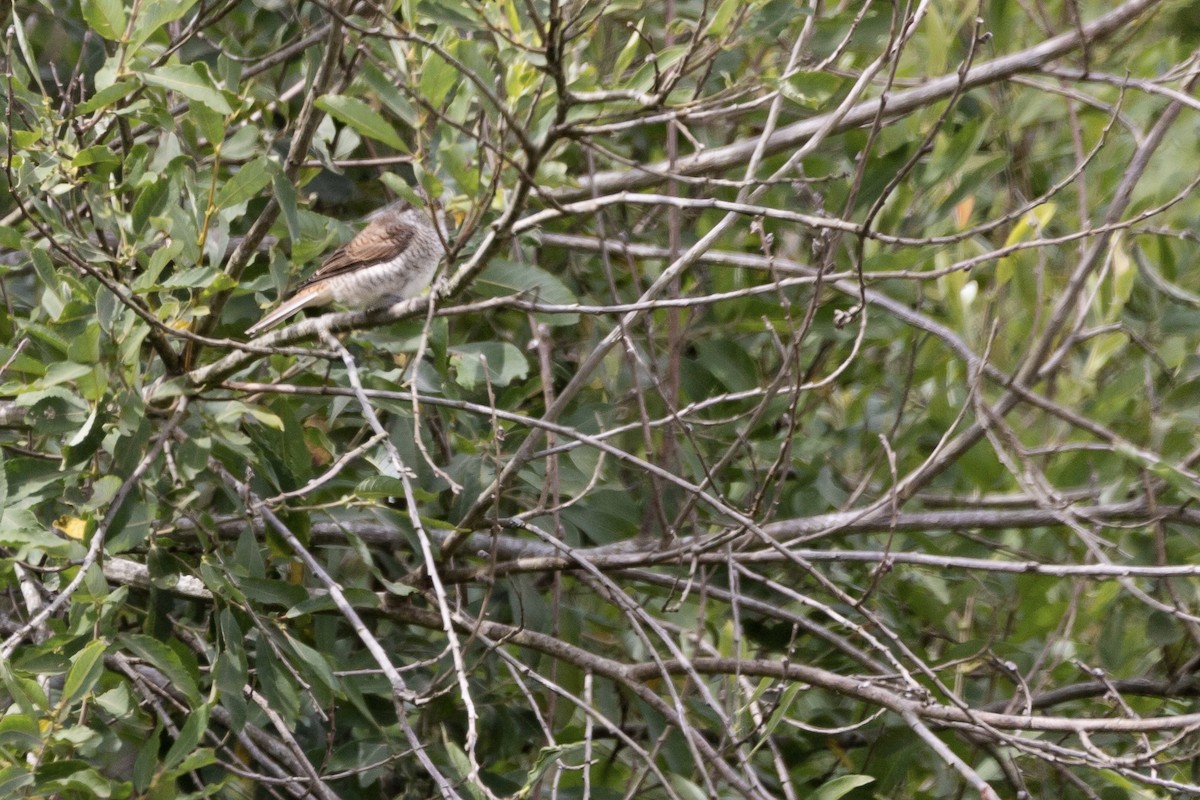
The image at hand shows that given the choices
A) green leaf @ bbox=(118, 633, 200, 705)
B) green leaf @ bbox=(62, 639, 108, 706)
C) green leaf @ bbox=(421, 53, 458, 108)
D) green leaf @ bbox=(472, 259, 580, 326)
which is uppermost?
green leaf @ bbox=(421, 53, 458, 108)

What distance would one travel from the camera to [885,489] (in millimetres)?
4254

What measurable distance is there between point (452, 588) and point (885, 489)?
143cm

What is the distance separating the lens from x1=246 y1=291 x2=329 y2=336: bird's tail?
3.56m

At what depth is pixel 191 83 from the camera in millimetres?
3107

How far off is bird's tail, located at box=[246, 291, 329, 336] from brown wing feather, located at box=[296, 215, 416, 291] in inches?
18.5

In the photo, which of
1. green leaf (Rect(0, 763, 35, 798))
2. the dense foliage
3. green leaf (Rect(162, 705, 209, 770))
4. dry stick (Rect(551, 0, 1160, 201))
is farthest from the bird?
green leaf (Rect(0, 763, 35, 798))

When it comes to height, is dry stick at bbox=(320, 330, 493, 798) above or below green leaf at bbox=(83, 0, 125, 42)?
below

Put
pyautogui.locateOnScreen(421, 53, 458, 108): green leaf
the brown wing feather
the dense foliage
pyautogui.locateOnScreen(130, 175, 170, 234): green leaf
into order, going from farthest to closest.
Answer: the brown wing feather, pyautogui.locateOnScreen(130, 175, 170, 234): green leaf, the dense foliage, pyautogui.locateOnScreen(421, 53, 458, 108): green leaf

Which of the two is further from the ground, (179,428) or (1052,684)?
(179,428)

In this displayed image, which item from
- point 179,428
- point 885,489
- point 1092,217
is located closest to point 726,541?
point 885,489

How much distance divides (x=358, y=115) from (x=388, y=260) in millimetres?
2097

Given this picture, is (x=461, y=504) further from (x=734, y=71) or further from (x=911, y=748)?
(x=734, y=71)

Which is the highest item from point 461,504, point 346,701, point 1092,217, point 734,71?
point 734,71

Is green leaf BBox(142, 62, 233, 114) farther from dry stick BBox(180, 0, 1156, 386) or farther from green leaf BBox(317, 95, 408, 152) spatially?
dry stick BBox(180, 0, 1156, 386)
